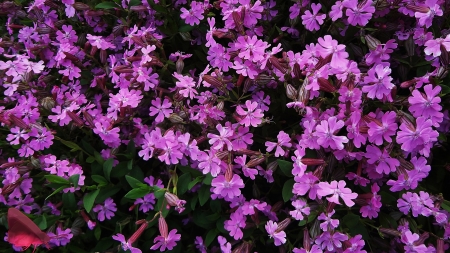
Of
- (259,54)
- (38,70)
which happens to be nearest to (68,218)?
(38,70)

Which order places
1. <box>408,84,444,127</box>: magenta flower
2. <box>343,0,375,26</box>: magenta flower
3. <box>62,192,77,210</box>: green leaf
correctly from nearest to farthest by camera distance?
<box>408,84,444,127</box>: magenta flower < <box>343,0,375,26</box>: magenta flower < <box>62,192,77,210</box>: green leaf

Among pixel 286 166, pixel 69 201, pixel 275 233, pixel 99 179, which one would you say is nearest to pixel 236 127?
pixel 286 166

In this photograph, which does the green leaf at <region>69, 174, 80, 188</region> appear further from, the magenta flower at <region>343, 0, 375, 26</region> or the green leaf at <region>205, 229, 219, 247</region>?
the magenta flower at <region>343, 0, 375, 26</region>

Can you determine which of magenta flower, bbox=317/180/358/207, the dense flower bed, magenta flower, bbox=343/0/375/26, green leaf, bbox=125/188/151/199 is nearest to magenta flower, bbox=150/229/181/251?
the dense flower bed

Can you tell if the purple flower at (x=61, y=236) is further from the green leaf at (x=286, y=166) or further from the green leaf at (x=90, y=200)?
the green leaf at (x=286, y=166)

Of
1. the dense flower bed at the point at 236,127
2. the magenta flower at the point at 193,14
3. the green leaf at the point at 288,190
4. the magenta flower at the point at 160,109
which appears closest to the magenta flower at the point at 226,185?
the dense flower bed at the point at 236,127

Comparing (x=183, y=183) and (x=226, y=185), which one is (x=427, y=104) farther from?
(x=183, y=183)

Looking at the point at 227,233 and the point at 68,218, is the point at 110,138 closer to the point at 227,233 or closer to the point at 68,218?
the point at 68,218
